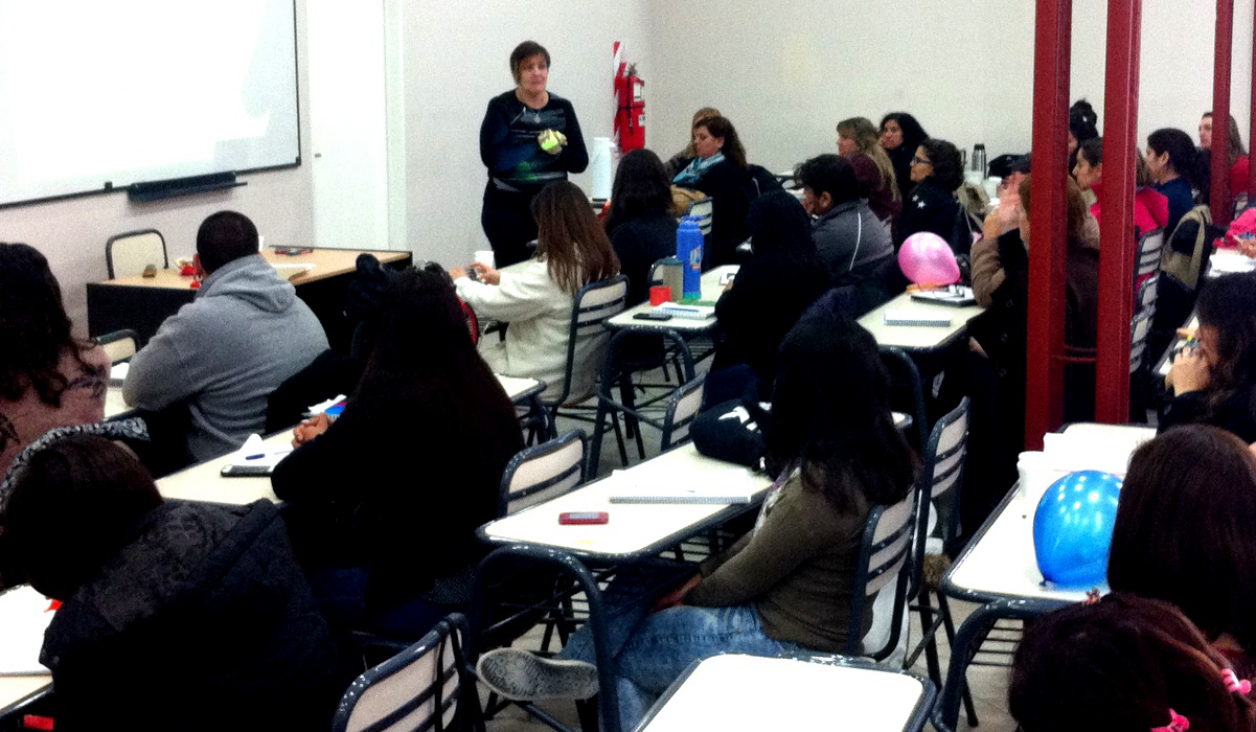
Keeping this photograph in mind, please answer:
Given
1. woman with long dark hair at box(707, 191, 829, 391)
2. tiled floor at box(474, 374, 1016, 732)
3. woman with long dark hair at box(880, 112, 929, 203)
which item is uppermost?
woman with long dark hair at box(880, 112, 929, 203)

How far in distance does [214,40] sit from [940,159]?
330cm

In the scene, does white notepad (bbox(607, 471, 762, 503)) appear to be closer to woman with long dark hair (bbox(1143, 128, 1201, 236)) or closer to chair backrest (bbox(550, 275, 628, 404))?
chair backrest (bbox(550, 275, 628, 404))

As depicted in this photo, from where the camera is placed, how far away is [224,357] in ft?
13.4

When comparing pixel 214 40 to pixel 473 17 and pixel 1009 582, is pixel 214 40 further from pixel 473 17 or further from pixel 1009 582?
pixel 1009 582

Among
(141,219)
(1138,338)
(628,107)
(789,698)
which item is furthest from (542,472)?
(628,107)

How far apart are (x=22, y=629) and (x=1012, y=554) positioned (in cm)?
185

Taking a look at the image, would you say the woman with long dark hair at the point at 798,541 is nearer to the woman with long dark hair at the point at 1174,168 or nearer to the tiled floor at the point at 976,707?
the tiled floor at the point at 976,707

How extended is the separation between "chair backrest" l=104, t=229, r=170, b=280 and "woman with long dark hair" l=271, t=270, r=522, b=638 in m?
3.06

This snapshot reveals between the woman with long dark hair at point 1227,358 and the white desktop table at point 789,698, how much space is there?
4.77 feet

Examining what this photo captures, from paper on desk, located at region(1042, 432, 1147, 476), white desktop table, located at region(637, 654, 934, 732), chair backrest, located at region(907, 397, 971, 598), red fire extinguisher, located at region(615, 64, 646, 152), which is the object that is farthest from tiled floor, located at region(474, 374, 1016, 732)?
red fire extinguisher, located at region(615, 64, 646, 152)

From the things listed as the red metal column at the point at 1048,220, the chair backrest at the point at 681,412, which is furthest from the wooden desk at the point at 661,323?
the red metal column at the point at 1048,220

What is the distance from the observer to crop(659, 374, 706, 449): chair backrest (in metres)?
3.85

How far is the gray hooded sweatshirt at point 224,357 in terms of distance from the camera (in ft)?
13.2

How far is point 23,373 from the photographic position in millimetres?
3477
